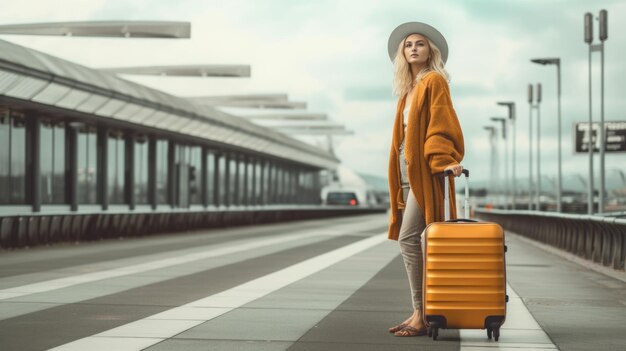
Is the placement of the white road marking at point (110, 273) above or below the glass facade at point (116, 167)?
below

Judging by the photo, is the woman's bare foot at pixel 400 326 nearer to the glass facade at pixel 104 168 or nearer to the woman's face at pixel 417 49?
the woman's face at pixel 417 49

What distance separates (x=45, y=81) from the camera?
28.2 metres

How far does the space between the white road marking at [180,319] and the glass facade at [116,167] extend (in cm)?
2788

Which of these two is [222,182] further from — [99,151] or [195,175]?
[99,151]

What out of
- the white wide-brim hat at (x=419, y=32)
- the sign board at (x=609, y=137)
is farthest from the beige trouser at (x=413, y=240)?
the sign board at (x=609, y=137)


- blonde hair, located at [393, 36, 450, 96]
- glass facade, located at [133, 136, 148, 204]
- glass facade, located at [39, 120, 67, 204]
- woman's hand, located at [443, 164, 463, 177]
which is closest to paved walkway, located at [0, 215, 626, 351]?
woman's hand, located at [443, 164, 463, 177]

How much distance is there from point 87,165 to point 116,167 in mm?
3739

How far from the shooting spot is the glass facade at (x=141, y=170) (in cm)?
4609

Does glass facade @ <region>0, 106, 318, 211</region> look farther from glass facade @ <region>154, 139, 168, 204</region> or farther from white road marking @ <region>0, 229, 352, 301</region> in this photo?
white road marking @ <region>0, 229, 352, 301</region>

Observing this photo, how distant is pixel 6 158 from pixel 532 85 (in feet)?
88.6

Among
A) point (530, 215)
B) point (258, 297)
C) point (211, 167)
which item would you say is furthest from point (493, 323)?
point (211, 167)

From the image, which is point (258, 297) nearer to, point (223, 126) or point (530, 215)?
point (530, 215)

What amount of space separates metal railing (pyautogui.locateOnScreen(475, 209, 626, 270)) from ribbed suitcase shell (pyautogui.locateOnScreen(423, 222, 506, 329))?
868 centimetres

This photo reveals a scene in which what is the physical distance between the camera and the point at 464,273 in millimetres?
A: 7289
